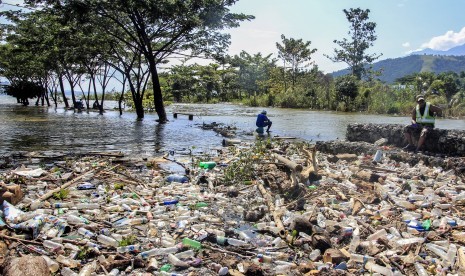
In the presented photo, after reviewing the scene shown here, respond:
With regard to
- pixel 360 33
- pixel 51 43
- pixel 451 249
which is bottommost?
pixel 451 249

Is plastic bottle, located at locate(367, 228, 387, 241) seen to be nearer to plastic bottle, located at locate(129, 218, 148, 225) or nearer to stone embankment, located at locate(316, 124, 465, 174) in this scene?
plastic bottle, located at locate(129, 218, 148, 225)

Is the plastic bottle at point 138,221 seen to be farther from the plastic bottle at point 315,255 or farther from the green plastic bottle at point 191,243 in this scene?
the plastic bottle at point 315,255

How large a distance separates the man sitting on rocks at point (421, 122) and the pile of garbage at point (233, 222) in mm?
3541

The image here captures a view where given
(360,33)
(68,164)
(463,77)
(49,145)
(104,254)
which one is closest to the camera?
(104,254)

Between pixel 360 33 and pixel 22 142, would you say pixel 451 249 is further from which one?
pixel 360 33

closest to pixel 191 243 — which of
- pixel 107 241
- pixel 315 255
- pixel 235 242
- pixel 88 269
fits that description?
pixel 235 242

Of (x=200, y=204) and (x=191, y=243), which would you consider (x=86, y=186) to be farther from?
(x=191, y=243)

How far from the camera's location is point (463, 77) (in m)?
107

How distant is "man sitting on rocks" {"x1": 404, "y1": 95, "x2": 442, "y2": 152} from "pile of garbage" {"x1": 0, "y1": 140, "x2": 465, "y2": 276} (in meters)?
3.54

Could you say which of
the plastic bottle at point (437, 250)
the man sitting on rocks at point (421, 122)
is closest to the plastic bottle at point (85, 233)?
the plastic bottle at point (437, 250)

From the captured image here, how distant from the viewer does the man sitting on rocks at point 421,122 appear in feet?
44.3

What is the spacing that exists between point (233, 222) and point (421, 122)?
33.8 ft

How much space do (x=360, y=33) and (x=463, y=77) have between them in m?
71.0

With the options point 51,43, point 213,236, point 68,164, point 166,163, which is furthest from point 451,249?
point 51,43
